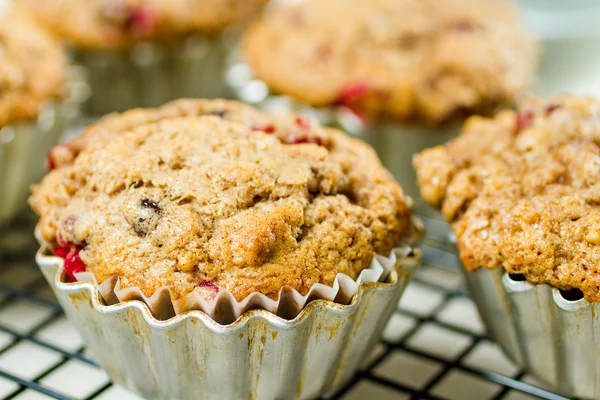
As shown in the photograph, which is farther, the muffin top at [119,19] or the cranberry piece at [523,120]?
the muffin top at [119,19]

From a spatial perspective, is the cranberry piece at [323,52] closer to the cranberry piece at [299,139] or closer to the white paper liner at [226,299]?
the cranberry piece at [299,139]

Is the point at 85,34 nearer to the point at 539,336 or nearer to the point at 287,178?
the point at 287,178

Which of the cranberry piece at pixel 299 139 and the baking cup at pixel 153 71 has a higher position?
the cranberry piece at pixel 299 139

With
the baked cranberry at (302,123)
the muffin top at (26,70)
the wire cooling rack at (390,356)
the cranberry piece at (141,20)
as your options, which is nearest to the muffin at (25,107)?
the muffin top at (26,70)

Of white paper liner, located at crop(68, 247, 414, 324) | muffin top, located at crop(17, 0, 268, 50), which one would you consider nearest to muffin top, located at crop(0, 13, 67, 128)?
muffin top, located at crop(17, 0, 268, 50)

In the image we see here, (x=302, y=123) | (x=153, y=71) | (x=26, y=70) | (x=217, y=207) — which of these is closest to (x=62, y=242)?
(x=217, y=207)

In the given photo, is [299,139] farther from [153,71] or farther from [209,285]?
[153,71]
